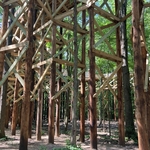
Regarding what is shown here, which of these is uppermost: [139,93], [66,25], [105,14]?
[105,14]

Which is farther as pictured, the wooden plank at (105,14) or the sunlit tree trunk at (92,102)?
the wooden plank at (105,14)

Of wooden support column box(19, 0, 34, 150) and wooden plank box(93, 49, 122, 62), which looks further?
wooden plank box(93, 49, 122, 62)

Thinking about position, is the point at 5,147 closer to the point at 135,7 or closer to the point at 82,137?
the point at 82,137

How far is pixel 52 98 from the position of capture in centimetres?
823

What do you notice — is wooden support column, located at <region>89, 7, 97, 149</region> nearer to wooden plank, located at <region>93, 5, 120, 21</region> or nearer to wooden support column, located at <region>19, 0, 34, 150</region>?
wooden plank, located at <region>93, 5, 120, 21</region>

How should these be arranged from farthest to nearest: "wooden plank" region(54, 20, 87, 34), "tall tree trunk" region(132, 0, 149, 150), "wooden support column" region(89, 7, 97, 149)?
"wooden plank" region(54, 20, 87, 34)
"wooden support column" region(89, 7, 97, 149)
"tall tree trunk" region(132, 0, 149, 150)

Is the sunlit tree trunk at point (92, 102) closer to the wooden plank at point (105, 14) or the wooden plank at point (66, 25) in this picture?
the wooden plank at point (105, 14)

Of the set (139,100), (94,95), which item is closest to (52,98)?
(94,95)

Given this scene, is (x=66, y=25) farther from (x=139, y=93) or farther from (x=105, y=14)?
(x=139, y=93)

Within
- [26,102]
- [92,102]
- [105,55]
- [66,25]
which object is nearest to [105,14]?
[66,25]

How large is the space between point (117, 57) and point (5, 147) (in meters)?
5.70

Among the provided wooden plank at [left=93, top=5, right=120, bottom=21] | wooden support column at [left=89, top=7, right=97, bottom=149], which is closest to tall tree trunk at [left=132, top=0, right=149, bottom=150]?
wooden support column at [left=89, top=7, right=97, bottom=149]

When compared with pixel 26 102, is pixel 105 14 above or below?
above

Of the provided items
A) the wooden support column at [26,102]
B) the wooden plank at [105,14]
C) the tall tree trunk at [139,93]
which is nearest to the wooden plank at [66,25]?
the wooden plank at [105,14]
